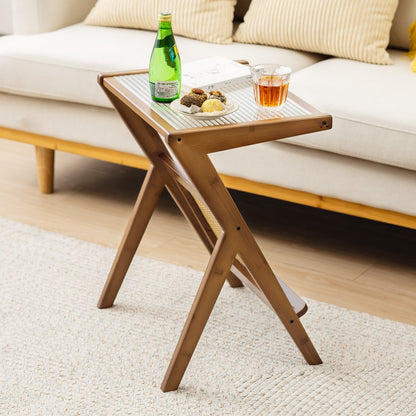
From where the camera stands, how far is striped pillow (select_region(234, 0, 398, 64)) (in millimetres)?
2107

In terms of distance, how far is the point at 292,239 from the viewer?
207 centimetres

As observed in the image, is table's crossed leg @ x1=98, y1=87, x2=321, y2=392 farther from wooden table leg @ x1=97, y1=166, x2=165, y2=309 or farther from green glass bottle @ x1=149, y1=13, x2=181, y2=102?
green glass bottle @ x1=149, y1=13, x2=181, y2=102

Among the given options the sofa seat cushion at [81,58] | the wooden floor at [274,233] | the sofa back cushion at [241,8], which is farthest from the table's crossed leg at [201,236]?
the sofa back cushion at [241,8]

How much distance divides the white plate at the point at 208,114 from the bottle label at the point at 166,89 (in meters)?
0.02

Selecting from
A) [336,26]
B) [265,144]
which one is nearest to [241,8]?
[336,26]

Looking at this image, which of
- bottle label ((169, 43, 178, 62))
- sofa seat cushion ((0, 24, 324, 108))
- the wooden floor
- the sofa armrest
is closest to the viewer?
bottle label ((169, 43, 178, 62))

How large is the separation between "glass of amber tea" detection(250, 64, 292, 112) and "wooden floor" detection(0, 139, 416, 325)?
0.62 m

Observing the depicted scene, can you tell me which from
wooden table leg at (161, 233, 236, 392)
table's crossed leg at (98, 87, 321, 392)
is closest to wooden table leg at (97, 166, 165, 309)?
table's crossed leg at (98, 87, 321, 392)

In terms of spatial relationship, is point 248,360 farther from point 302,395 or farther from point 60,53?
point 60,53

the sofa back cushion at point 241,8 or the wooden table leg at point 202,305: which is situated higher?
the sofa back cushion at point 241,8

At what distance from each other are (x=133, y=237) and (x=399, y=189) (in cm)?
67

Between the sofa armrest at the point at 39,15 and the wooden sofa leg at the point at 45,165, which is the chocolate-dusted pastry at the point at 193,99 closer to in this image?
the wooden sofa leg at the point at 45,165

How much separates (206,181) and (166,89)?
0.21 metres

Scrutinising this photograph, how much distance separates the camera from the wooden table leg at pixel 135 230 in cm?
157
